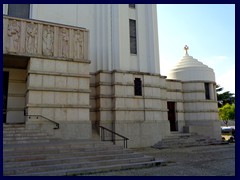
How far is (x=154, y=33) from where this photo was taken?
17781mm

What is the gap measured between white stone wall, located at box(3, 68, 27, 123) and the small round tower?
38.9ft

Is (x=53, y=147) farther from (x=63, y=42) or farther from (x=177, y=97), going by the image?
(x=177, y=97)

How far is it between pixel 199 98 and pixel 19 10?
47.6 ft

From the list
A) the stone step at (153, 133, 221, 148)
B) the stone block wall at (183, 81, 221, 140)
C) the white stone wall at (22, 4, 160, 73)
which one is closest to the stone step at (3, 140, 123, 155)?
the stone step at (153, 133, 221, 148)

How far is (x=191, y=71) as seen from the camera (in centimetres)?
1958

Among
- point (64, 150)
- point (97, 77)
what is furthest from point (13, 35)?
point (64, 150)

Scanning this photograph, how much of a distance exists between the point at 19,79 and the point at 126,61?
23.0 feet

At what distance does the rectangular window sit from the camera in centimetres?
1479

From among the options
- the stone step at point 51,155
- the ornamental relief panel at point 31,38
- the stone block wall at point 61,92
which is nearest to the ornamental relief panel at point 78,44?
the stone block wall at point 61,92

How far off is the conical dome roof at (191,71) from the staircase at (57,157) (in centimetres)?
1171

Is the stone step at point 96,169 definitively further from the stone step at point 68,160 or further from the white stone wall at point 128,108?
the white stone wall at point 128,108

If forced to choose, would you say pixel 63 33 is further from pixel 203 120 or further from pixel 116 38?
pixel 203 120

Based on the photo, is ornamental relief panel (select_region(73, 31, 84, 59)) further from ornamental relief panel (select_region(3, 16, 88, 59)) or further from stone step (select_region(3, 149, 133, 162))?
stone step (select_region(3, 149, 133, 162))
